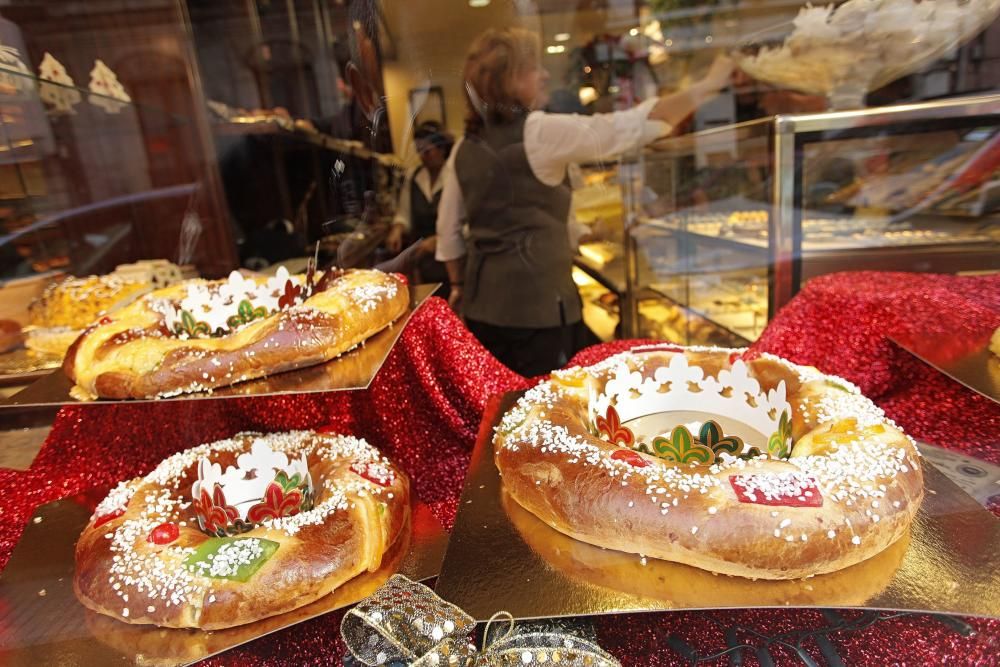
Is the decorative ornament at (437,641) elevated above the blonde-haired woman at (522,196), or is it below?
below

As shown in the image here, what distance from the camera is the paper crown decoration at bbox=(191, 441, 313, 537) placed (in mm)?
1019

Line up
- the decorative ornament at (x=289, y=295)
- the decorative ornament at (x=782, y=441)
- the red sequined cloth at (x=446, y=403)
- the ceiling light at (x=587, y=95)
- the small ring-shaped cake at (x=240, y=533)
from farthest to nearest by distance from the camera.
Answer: the ceiling light at (x=587, y=95) → the decorative ornament at (x=289, y=295) → the red sequined cloth at (x=446, y=403) → the decorative ornament at (x=782, y=441) → the small ring-shaped cake at (x=240, y=533)

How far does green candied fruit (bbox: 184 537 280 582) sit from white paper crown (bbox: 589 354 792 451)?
0.55 m

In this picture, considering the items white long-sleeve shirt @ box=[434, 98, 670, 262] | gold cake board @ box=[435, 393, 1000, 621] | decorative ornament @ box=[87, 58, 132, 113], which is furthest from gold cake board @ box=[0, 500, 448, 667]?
decorative ornament @ box=[87, 58, 132, 113]

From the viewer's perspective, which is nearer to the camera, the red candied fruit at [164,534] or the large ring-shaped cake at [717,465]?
the large ring-shaped cake at [717,465]

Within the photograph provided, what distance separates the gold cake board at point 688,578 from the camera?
0.68 meters

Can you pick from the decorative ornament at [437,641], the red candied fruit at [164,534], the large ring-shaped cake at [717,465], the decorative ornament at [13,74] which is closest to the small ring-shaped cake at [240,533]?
the red candied fruit at [164,534]

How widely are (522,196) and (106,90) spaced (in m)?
1.50

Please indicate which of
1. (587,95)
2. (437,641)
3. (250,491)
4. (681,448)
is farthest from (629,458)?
(587,95)

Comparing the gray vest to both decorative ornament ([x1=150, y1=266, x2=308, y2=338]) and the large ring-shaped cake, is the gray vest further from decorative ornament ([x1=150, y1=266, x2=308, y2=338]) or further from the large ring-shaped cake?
the large ring-shaped cake

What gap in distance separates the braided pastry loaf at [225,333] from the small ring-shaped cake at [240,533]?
172mm

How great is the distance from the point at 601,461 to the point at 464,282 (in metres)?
1.10

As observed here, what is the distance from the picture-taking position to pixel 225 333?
4.19ft

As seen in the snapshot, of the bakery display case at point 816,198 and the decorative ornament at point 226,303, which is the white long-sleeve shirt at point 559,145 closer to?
the bakery display case at point 816,198
